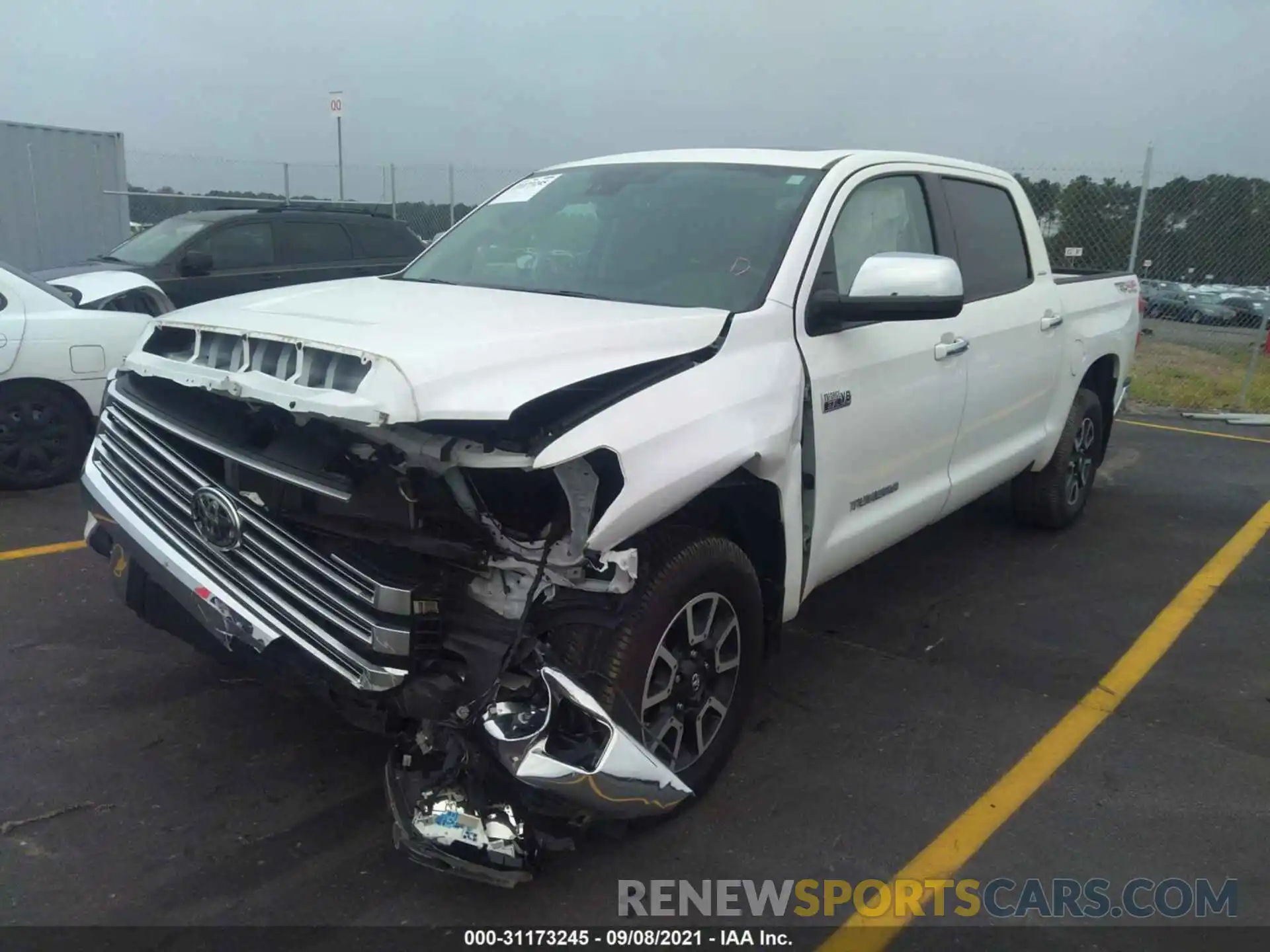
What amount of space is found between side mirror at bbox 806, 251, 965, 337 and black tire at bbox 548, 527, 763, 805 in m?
0.90

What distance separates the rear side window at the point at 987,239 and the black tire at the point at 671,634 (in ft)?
6.78

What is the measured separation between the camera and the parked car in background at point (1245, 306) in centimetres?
1356

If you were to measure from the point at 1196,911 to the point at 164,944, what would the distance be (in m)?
2.73

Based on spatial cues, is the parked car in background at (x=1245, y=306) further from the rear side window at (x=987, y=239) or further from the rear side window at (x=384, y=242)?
the rear side window at (x=384, y=242)

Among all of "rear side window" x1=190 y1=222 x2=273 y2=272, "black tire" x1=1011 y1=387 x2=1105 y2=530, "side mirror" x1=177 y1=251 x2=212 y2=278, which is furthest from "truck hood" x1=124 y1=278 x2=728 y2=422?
"rear side window" x1=190 y1=222 x2=273 y2=272

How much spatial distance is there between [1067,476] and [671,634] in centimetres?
376

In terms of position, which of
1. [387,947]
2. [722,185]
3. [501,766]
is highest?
[722,185]

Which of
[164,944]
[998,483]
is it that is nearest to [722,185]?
[998,483]

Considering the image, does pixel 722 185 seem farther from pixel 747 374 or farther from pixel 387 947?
pixel 387 947

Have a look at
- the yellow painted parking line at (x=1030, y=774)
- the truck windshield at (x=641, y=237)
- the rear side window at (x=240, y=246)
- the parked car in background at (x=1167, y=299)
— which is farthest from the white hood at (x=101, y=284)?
the parked car in background at (x=1167, y=299)

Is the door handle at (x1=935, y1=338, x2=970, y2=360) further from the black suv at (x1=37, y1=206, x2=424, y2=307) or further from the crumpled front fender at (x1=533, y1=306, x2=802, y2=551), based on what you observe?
the black suv at (x1=37, y1=206, x2=424, y2=307)

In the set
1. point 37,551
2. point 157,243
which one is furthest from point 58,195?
point 37,551

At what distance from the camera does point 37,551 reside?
534cm

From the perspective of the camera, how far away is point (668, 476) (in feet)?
8.89
